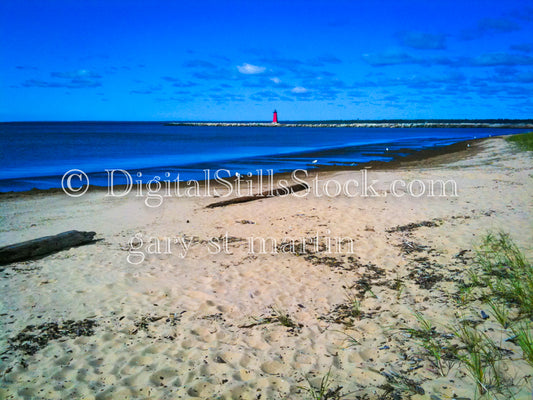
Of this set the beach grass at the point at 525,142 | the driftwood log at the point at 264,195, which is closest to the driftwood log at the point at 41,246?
the driftwood log at the point at 264,195

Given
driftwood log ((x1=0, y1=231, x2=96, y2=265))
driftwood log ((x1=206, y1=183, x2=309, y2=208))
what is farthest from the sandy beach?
driftwood log ((x1=206, y1=183, x2=309, y2=208))

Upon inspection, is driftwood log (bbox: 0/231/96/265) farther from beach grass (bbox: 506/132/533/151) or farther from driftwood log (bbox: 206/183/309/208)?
beach grass (bbox: 506/132/533/151)

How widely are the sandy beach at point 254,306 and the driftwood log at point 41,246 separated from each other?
298 millimetres

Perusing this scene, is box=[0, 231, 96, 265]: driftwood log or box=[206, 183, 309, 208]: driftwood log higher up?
box=[206, 183, 309, 208]: driftwood log

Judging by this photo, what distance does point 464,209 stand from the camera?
396 inches

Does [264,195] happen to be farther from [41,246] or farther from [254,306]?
[254,306]

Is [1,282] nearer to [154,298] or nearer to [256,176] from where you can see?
[154,298]

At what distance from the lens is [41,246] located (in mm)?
7832

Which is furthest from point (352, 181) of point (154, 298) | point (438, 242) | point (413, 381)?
point (413, 381)

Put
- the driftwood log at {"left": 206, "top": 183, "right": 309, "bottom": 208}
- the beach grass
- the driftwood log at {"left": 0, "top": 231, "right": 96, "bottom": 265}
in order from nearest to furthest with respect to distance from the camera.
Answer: the driftwood log at {"left": 0, "top": 231, "right": 96, "bottom": 265} → the driftwood log at {"left": 206, "top": 183, "right": 309, "bottom": 208} → the beach grass

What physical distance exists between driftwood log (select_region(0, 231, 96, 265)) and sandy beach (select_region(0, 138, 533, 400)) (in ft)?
0.98

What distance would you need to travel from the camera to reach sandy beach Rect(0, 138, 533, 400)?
12.0 feet

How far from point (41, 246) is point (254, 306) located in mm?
5267

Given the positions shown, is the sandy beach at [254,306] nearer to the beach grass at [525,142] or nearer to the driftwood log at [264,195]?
the driftwood log at [264,195]
